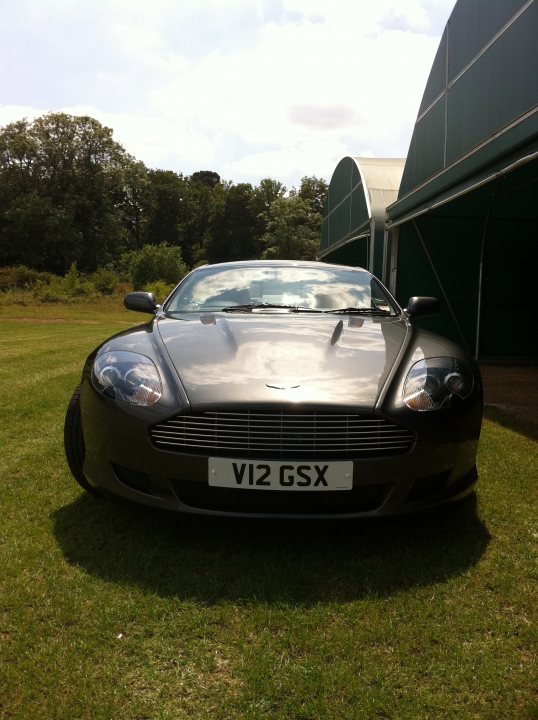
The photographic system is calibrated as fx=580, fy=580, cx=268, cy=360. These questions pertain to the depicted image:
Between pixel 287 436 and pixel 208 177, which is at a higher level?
pixel 208 177

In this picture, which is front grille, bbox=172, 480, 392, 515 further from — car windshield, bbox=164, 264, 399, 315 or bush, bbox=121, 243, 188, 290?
bush, bbox=121, 243, 188, 290

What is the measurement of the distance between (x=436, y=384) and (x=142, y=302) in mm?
2077

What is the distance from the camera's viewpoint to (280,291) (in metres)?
3.72

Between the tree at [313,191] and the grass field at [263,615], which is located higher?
the tree at [313,191]

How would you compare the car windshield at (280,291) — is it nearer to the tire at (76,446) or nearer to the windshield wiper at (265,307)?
the windshield wiper at (265,307)

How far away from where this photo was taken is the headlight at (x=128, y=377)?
7.81ft

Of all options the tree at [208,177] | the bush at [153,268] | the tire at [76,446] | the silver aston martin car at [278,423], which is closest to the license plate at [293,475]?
the silver aston martin car at [278,423]

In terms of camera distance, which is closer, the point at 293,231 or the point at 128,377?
the point at 128,377

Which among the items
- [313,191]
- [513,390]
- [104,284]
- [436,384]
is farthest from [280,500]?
[313,191]

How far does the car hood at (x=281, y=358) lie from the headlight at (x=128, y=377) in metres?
0.12

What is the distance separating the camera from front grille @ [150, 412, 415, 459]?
218 centimetres

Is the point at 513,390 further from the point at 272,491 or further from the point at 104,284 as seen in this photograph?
the point at 104,284

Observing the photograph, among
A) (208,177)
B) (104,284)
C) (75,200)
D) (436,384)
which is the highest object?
(208,177)

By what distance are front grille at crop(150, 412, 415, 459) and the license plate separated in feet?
0.11
